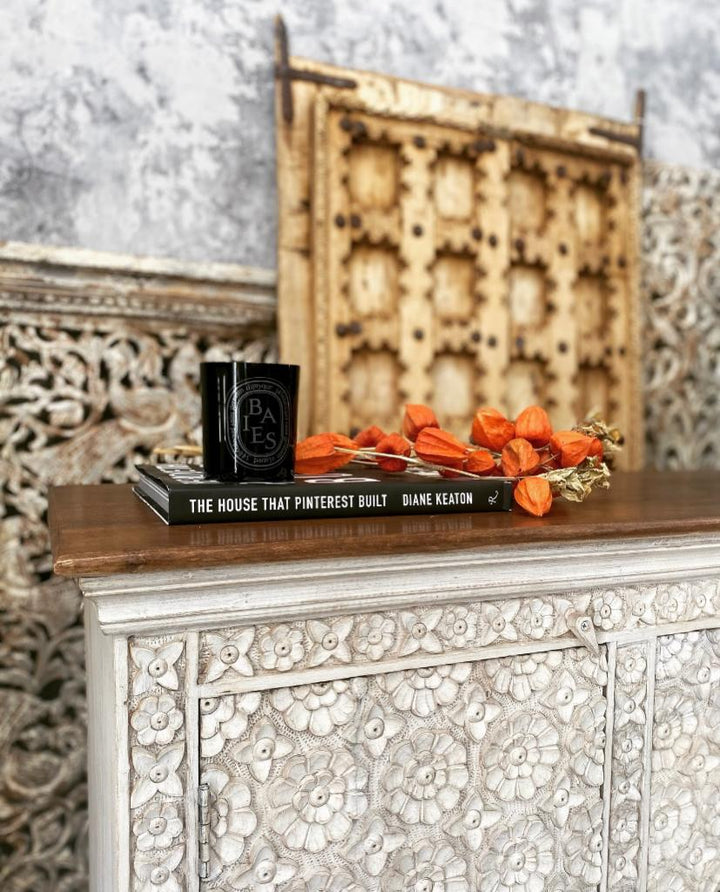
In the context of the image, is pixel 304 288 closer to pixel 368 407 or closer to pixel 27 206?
pixel 368 407

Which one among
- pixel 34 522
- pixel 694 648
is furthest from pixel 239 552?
pixel 34 522

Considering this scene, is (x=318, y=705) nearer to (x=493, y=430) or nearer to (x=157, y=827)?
(x=157, y=827)

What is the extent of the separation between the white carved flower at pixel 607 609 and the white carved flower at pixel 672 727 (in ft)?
0.36

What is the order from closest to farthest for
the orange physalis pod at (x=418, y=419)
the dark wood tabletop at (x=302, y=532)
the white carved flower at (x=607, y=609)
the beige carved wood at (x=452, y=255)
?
the dark wood tabletop at (x=302, y=532), the white carved flower at (x=607, y=609), the orange physalis pod at (x=418, y=419), the beige carved wood at (x=452, y=255)

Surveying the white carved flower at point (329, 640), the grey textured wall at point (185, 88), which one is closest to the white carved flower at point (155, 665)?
the white carved flower at point (329, 640)

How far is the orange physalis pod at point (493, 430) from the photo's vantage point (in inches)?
34.1

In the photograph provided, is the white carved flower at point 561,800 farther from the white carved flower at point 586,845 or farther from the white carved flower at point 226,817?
the white carved flower at point 226,817

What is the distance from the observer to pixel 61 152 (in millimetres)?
1392

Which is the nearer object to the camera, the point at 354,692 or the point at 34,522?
the point at 354,692

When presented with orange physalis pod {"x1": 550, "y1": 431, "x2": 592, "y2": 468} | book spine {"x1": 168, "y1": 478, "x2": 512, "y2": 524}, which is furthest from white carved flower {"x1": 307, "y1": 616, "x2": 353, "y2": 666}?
orange physalis pod {"x1": 550, "y1": 431, "x2": 592, "y2": 468}

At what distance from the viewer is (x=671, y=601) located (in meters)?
0.85

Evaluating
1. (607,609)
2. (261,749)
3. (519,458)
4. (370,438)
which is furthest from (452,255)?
(261,749)

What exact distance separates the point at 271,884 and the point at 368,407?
1022 millimetres

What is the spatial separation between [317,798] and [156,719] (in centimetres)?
17
